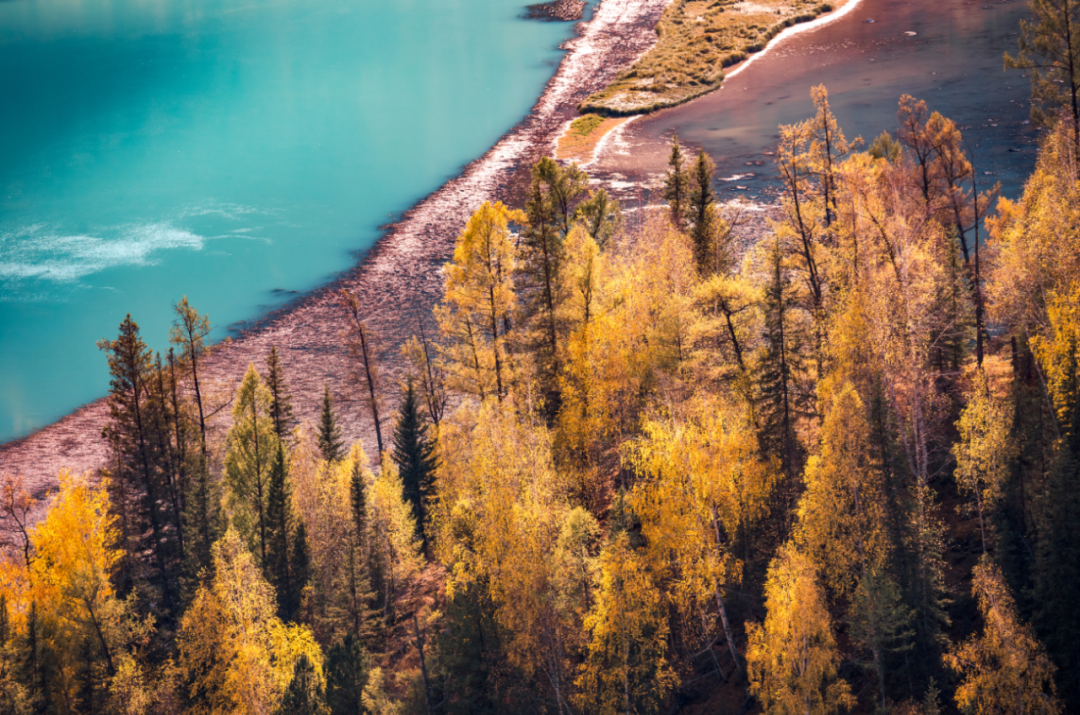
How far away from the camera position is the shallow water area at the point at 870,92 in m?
89.5

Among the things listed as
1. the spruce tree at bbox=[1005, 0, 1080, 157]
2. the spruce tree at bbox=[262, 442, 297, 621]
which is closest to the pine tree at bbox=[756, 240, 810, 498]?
the spruce tree at bbox=[1005, 0, 1080, 157]

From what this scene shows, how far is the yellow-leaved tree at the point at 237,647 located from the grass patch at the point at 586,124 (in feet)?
265

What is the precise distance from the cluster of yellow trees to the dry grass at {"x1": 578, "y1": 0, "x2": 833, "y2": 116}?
2678 inches

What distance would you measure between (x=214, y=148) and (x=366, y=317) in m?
55.1

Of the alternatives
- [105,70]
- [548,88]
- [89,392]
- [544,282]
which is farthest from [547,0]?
[544,282]

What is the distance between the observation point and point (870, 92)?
106875 mm

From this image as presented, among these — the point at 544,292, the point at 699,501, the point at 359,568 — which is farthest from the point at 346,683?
the point at 544,292

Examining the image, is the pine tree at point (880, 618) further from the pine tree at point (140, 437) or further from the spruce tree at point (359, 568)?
the pine tree at point (140, 437)

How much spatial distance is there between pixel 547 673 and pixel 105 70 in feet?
495

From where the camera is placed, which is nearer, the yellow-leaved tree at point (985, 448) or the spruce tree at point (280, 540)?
the yellow-leaved tree at point (985, 448)

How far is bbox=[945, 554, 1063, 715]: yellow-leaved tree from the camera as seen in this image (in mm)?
26484

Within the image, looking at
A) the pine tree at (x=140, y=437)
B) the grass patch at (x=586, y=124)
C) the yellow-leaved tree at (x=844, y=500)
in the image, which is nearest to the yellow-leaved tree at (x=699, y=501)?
the yellow-leaved tree at (x=844, y=500)

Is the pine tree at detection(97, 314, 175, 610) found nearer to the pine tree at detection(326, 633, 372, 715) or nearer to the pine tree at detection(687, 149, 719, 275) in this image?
the pine tree at detection(326, 633, 372, 715)

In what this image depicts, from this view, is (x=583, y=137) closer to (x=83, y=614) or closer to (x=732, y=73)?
(x=732, y=73)
